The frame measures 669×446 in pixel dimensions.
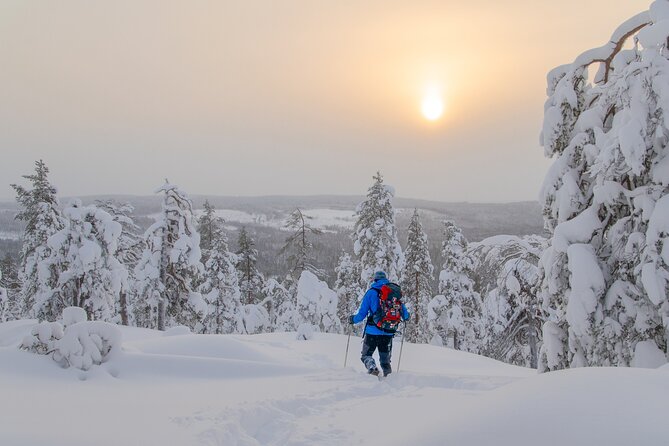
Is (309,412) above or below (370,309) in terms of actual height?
below

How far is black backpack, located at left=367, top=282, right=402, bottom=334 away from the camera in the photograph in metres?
7.78

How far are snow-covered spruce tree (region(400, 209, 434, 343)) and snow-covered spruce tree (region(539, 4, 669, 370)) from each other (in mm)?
22963

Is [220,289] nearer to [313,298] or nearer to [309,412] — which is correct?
[313,298]

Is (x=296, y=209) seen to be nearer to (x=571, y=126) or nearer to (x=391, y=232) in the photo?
(x=391, y=232)

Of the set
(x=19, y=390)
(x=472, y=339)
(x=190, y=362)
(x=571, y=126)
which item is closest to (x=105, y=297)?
(x=190, y=362)

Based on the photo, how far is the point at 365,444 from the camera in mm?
4410

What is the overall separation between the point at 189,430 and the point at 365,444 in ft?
6.39

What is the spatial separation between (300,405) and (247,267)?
29.4m

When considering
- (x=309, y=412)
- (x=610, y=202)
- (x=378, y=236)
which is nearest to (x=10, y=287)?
(x=378, y=236)

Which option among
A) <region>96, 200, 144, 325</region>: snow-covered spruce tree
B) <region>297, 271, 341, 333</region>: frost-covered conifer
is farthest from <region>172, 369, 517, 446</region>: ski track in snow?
<region>96, 200, 144, 325</region>: snow-covered spruce tree

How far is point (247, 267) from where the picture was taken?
113 ft

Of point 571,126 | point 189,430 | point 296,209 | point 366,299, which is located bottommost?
point 189,430

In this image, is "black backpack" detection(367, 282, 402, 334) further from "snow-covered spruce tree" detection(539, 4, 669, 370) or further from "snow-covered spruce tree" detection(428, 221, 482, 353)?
"snow-covered spruce tree" detection(428, 221, 482, 353)

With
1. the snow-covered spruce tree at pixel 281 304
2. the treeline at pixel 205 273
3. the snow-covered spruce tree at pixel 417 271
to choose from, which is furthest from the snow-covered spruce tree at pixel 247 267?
the snow-covered spruce tree at pixel 417 271
